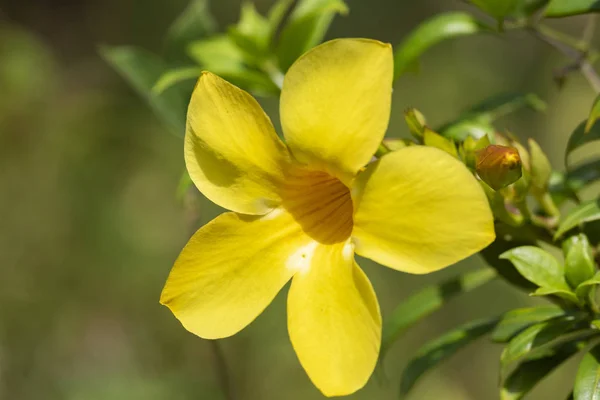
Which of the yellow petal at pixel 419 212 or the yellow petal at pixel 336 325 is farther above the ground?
the yellow petal at pixel 419 212

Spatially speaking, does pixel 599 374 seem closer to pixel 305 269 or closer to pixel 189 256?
pixel 305 269

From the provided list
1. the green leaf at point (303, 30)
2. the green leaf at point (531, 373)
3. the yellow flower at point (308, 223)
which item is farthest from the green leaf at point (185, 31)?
the green leaf at point (531, 373)

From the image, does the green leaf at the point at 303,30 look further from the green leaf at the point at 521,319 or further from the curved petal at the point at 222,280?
the green leaf at the point at 521,319

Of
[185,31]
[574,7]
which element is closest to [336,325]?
[574,7]

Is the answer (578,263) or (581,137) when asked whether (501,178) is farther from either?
(581,137)

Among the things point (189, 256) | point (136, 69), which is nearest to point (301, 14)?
point (136, 69)

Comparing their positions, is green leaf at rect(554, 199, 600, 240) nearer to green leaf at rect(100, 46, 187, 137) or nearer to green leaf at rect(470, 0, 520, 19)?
green leaf at rect(470, 0, 520, 19)

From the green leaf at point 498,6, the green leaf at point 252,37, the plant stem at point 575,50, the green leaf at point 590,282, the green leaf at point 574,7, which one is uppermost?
the green leaf at point 574,7
